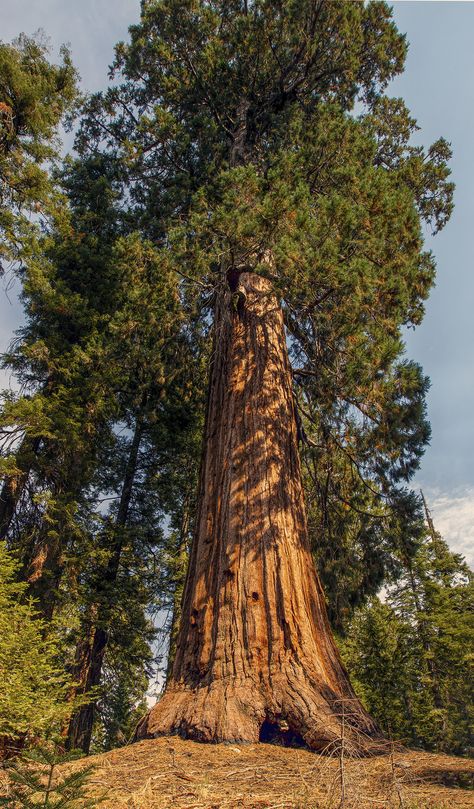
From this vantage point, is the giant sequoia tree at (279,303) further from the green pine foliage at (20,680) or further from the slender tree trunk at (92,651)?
the green pine foliage at (20,680)

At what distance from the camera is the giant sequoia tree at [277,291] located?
13.1 feet

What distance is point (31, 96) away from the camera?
8.41 m

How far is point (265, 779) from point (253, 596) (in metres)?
1.73

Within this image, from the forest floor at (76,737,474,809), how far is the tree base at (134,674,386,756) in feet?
0.41

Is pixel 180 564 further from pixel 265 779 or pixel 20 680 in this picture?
pixel 265 779

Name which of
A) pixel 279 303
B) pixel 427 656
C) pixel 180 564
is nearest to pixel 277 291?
pixel 279 303

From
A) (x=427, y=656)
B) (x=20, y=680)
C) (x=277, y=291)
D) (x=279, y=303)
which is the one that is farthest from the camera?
(x=427, y=656)

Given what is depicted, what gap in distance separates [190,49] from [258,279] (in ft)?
17.3

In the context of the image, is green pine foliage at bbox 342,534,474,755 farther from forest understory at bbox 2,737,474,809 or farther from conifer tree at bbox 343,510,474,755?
forest understory at bbox 2,737,474,809

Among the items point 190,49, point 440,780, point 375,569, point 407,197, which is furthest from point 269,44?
point 440,780

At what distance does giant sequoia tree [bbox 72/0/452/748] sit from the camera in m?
4.00

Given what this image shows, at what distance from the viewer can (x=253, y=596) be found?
4.23 meters

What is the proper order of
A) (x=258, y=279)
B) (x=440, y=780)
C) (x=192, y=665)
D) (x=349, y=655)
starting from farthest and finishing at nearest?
(x=349, y=655) < (x=258, y=279) < (x=192, y=665) < (x=440, y=780)

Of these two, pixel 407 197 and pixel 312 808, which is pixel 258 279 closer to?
pixel 407 197
